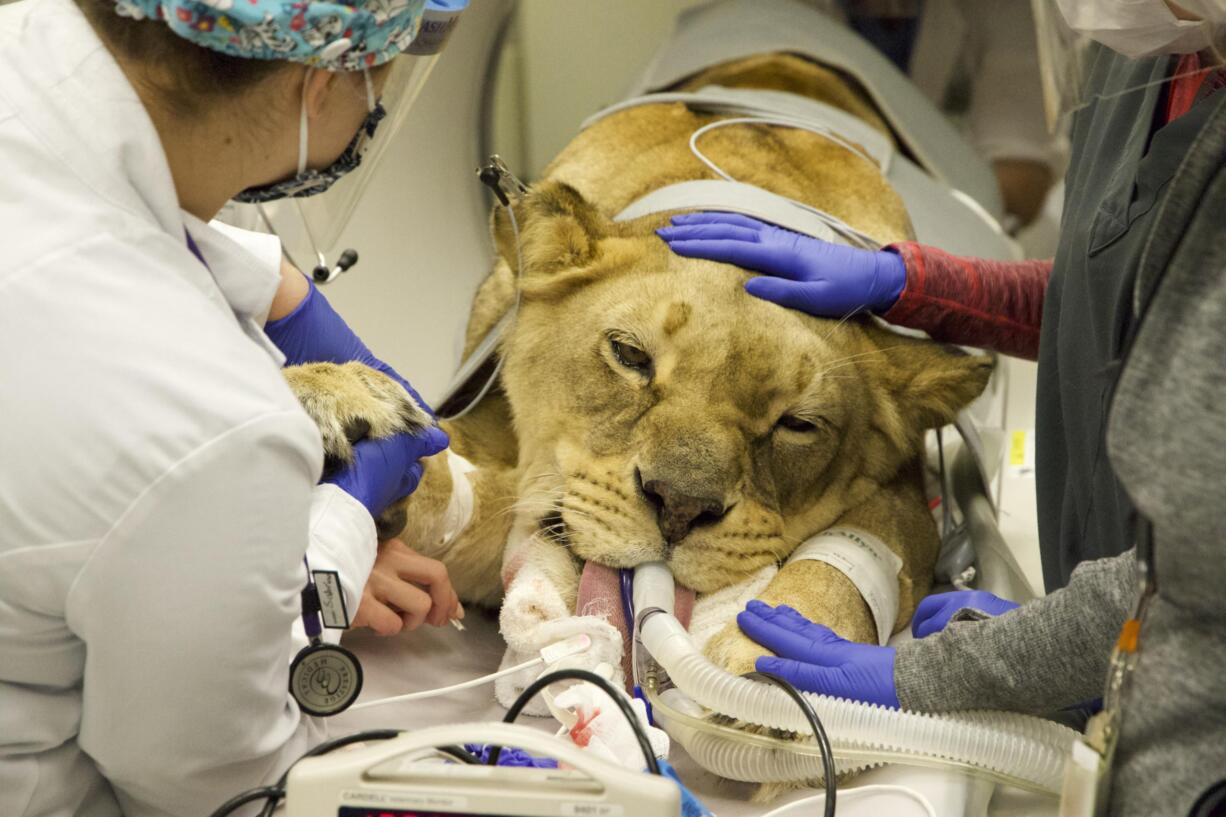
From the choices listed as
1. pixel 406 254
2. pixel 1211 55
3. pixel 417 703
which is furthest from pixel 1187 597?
pixel 406 254

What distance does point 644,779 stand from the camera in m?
0.99

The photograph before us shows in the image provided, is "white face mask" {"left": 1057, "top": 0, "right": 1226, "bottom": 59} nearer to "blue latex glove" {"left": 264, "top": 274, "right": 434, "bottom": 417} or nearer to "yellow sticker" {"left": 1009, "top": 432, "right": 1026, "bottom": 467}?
"blue latex glove" {"left": 264, "top": 274, "right": 434, "bottom": 417}

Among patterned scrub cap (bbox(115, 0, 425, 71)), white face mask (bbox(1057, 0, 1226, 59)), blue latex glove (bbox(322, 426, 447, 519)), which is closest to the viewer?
patterned scrub cap (bbox(115, 0, 425, 71))

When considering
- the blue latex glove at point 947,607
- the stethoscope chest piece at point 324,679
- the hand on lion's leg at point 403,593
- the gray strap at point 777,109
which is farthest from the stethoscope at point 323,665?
the gray strap at point 777,109

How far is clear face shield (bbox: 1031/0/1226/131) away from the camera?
122cm

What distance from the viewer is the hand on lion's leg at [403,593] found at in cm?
171

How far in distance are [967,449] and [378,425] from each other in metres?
1.26

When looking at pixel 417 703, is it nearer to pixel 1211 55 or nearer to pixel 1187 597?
pixel 1187 597

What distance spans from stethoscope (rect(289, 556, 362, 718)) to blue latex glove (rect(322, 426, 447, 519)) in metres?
0.20

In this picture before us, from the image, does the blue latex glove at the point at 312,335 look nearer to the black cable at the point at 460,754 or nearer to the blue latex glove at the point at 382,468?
the blue latex glove at the point at 382,468

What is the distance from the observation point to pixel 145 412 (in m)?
1.02

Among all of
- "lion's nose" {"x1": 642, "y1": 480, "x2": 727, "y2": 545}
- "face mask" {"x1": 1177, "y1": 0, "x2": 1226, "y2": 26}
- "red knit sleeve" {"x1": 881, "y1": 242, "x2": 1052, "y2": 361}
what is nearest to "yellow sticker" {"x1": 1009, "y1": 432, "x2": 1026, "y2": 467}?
"red knit sleeve" {"x1": 881, "y1": 242, "x2": 1052, "y2": 361}

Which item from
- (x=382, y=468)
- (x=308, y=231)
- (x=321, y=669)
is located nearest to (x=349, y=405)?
(x=382, y=468)

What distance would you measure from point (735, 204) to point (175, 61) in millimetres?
1178
